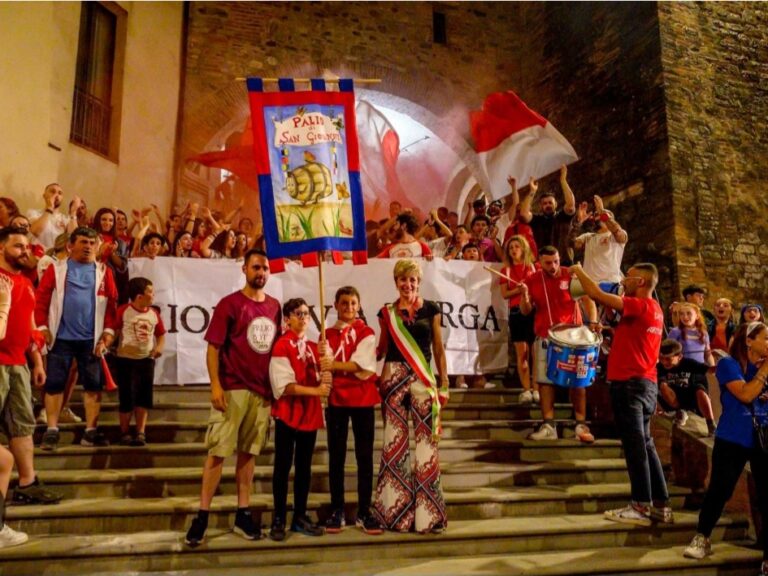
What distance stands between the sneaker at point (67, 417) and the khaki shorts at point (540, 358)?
3.86m

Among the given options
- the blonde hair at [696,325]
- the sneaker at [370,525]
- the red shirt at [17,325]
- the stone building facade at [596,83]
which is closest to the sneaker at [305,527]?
the sneaker at [370,525]

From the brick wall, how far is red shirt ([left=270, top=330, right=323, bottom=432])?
23.4 feet

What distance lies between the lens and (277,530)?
394 cm

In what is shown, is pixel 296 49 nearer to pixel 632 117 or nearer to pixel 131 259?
pixel 632 117

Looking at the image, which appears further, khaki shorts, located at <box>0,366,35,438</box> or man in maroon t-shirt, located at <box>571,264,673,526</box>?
man in maroon t-shirt, located at <box>571,264,673,526</box>

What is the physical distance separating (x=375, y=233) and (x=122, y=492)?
5621 mm

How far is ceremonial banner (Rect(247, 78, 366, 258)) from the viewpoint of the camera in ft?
14.4

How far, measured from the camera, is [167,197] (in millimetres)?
11438

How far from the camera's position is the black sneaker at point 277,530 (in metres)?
3.93

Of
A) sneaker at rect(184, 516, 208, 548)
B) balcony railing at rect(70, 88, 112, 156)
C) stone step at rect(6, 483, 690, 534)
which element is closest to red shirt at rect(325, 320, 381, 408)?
stone step at rect(6, 483, 690, 534)

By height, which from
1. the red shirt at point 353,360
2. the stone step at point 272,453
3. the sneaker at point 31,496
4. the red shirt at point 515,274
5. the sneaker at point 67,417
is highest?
the red shirt at point 515,274

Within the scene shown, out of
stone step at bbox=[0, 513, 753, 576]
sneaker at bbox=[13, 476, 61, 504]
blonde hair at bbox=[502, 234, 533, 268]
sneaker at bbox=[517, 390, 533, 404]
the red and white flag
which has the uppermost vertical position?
the red and white flag

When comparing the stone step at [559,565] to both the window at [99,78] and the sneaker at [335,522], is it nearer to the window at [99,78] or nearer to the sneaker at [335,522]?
the sneaker at [335,522]

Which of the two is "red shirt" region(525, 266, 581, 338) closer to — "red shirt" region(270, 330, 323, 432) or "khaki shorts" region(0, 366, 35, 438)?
"red shirt" region(270, 330, 323, 432)
